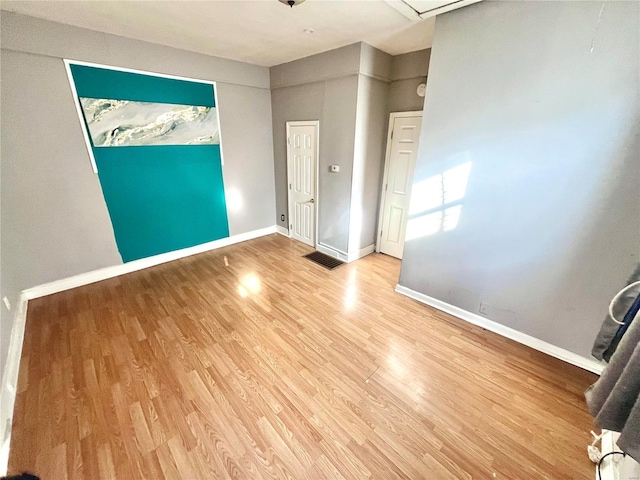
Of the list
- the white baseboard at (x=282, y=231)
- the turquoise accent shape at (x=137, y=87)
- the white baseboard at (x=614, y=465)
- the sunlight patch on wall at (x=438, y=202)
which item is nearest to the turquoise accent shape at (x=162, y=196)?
the turquoise accent shape at (x=137, y=87)

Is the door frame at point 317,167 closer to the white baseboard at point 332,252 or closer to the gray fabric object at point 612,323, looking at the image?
the white baseboard at point 332,252

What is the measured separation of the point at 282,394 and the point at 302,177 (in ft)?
10.2

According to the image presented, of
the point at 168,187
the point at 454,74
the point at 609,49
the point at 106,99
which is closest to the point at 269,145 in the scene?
the point at 168,187

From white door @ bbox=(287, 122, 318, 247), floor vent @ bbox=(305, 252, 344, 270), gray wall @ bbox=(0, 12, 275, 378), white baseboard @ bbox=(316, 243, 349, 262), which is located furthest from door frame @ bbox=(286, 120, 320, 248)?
gray wall @ bbox=(0, 12, 275, 378)

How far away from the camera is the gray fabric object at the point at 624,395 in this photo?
2.65 ft

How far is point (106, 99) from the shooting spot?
2740mm

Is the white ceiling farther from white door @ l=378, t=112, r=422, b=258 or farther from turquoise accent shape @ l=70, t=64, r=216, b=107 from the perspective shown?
white door @ l=378, t=112, r=422, b=258

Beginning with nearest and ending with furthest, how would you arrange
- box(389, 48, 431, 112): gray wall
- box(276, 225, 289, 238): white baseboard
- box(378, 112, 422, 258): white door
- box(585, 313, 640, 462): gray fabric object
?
1. box(585, 313, 640, 462): gray fabric object
2. box(389, 48, 431, 112): gray wall
3. box(378, 112, 422, 258): white door
4. box(276, 225, 289, 238): white baseboard

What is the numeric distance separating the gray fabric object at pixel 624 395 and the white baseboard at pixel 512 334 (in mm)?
1412

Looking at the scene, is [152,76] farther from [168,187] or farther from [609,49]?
[609,49]

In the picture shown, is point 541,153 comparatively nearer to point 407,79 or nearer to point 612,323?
point 612,323

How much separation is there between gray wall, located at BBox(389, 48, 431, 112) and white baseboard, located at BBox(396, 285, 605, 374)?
2.38 metres

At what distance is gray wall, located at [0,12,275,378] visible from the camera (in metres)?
2.28

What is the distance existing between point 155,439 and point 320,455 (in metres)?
0.99
